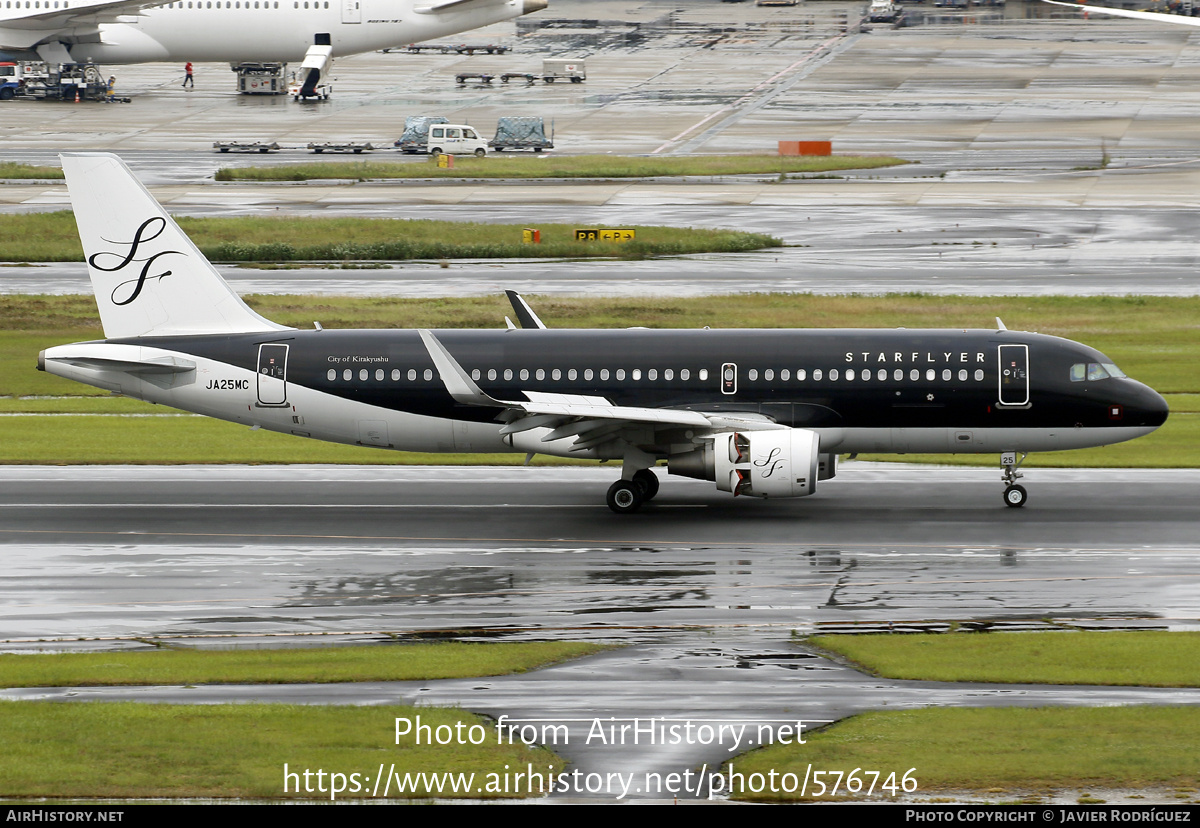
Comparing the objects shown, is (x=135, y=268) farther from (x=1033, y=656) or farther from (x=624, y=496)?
(x=1033, y=656)

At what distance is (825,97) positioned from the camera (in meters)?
150

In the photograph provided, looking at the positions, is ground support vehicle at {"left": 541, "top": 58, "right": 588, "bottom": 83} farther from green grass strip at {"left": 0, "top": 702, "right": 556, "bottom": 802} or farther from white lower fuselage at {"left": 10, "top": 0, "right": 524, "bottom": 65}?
green grass strip at {"left": 0, "top": 702, "right": 556, "bottom": 802}

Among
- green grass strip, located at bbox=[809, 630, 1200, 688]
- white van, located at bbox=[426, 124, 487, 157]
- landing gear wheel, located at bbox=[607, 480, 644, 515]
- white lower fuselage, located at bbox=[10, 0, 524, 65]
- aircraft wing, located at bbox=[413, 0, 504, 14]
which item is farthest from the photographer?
aircraft wing, located at bbox=[413, 0, 504, 14]

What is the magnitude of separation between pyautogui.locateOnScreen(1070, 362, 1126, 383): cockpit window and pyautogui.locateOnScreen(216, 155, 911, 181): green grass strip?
235ft

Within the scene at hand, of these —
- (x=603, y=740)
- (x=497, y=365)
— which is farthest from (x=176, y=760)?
(x=497, y=365)

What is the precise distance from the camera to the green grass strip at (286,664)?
87.9 ft

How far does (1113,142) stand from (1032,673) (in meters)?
103

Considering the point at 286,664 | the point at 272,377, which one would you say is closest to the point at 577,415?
the point at 272,377

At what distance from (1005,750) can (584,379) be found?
20534mm

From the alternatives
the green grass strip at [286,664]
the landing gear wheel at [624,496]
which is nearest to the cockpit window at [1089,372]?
the landing gear wheel at [624,496]

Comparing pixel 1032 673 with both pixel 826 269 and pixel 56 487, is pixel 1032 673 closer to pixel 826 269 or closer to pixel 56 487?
pixel 56 487

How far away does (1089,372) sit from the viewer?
40.3 metres

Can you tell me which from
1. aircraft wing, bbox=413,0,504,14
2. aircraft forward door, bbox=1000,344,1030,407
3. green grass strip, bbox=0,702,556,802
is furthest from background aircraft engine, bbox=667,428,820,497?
aircraft wing, bbox=413,0,504,14

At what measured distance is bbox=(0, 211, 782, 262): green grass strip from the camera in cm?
8688
